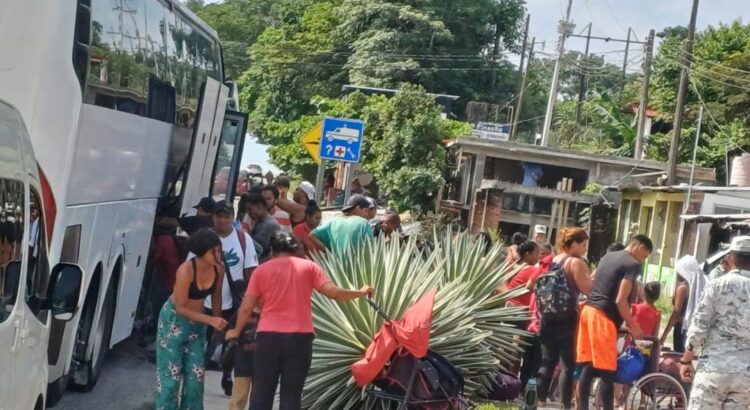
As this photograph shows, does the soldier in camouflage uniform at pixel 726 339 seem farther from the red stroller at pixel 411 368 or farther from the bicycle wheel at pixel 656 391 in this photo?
the bicycle wheel at pixel 656 391

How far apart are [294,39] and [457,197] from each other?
2079cm

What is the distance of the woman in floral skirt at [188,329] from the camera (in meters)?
9.51

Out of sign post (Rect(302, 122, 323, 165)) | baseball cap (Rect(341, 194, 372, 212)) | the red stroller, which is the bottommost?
the red stroller

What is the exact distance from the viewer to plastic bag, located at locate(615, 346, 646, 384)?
1199cm

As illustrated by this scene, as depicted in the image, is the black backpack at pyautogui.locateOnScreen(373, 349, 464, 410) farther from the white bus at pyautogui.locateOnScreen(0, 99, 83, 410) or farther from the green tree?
the green tree

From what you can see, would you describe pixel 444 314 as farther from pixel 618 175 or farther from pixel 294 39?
pixel 294 39

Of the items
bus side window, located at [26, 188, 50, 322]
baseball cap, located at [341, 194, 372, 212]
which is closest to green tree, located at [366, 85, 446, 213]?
baseball cap, located at [341, 194, 372, 212]

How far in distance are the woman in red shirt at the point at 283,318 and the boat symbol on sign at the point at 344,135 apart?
1056 cm

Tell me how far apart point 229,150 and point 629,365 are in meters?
8.28

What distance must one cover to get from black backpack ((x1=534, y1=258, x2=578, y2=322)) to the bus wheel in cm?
395

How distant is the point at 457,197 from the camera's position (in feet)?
164

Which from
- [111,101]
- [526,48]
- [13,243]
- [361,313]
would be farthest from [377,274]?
[526,48]

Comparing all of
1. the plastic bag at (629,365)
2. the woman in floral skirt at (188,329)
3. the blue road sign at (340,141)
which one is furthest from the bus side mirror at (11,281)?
the blue road sign at (340,141)

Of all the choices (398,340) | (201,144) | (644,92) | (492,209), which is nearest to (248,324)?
(398,340)
